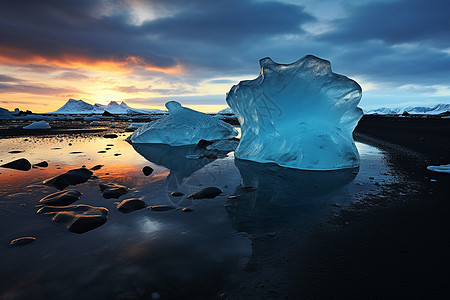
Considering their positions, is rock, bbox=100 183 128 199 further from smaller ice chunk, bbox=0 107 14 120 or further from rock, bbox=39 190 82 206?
smaller ice chunk, bbox=0 107 14 120

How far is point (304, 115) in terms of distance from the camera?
632cm

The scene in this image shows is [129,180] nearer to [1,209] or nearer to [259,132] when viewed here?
[1,209]

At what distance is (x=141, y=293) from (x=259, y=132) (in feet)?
19.0

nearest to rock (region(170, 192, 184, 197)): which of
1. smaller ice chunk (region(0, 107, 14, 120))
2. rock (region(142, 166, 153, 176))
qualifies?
rock (region(142, 166, 153, 176))

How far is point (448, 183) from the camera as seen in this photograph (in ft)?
13.3

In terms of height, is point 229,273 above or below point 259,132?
below

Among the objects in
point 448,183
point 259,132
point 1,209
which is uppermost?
point 259,132

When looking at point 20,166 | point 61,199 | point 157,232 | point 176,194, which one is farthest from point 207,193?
point 20,166

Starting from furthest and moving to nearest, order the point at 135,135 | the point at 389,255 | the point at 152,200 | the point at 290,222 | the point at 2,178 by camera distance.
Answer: the point at 135,135
the point at 2,178
the point at 152,200
the point at 290,222
the point at 389,255

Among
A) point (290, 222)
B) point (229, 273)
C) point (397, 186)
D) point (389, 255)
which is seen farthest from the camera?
point (397, 186)

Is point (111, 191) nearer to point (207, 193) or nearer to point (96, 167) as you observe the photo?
point (207, 193)

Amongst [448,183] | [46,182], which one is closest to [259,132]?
[448,183]

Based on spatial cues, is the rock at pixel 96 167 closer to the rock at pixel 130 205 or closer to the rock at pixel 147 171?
the rock at pixel 147 171

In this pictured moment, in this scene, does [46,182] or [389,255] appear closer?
[389,255]
